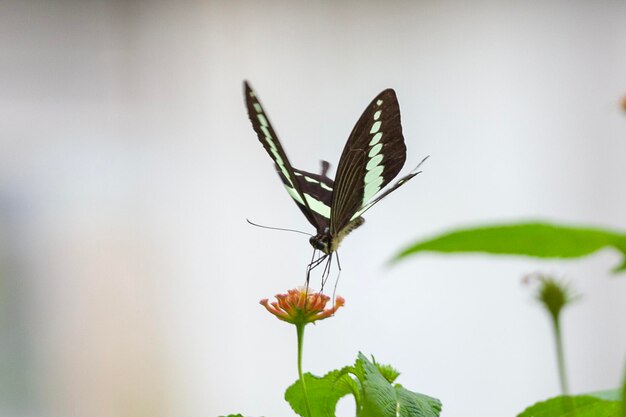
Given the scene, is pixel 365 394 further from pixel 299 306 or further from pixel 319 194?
pixel 319 194

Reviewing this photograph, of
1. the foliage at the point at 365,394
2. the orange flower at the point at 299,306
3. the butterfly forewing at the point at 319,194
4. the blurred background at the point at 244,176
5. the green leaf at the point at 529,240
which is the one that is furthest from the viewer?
the blurred background at the point at 244,176

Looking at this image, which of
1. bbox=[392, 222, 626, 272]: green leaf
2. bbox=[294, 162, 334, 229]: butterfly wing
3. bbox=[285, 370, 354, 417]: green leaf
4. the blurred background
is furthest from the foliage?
the blurred background

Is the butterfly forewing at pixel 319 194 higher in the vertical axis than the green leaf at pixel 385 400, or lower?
higher


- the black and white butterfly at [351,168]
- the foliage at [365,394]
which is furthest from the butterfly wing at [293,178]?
the foliage at [365,394]

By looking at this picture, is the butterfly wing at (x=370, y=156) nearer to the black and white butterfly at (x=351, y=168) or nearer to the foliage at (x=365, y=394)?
the black and white butterfly at (x=351, y=168)

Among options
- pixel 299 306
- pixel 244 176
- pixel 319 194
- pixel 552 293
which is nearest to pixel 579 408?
pixel 552 293

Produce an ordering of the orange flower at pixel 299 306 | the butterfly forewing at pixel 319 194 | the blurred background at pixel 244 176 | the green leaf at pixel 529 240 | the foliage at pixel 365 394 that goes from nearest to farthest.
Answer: the green leaf at pixel 529 240, the foliage at pixel 365 394, the orange flower at pixel 299 306, the butterfly forewing at pixel 319 194, the blurred background at pixel 244 176

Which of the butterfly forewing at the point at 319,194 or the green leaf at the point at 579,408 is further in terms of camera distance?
the butterfly forewing at the point at 319,194
